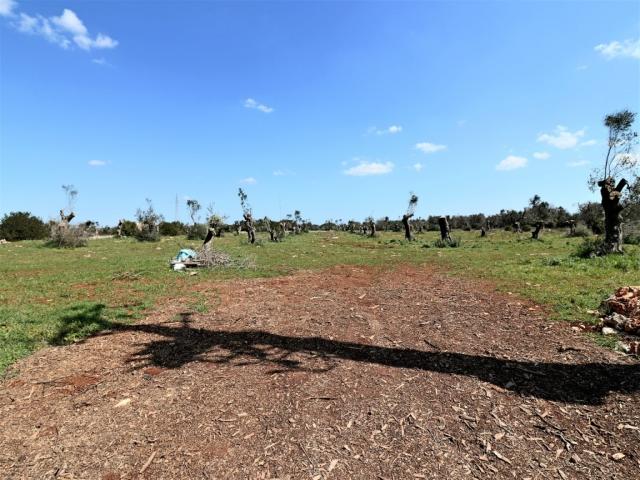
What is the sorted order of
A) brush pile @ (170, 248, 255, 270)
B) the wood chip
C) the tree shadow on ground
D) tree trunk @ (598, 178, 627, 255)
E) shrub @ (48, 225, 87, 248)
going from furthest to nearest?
1. shrub @ (48, 225, 87, 248)
2. tree trunk @ (598, 178, 627, 255)
3. brush pile @ (170, 248, 255, 270)
4. the tree shadow on ground
5. the wood chip

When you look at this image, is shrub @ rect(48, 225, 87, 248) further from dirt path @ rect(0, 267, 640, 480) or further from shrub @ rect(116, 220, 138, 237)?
dirt path @ rect(0, 267, 640, 480)

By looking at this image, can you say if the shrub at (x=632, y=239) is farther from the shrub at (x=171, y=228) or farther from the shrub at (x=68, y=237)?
the shrub at (x=171, y=228)

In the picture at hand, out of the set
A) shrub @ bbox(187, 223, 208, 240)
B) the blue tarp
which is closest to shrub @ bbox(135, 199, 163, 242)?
shrub @ bbox(187, 223, 208, 240)

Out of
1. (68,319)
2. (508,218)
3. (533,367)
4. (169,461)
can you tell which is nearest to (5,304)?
(68,319)

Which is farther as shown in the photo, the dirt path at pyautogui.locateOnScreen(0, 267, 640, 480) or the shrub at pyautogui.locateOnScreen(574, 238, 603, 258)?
the shrub at pyautogui.locateOnScreen(574, 238, 603, 258)

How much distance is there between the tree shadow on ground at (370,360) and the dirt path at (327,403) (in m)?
0.03

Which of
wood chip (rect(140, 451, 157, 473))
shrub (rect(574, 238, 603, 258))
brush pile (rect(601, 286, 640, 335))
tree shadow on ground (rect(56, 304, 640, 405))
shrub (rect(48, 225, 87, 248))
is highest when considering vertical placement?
shrub (rect(48, 225, 87, 248))

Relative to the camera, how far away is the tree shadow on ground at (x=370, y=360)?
13.5ft

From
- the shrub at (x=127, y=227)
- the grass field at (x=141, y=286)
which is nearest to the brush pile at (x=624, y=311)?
the grass field at (x=141, y=286)

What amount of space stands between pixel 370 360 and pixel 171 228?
44.5m

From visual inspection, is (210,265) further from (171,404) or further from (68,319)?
(171,404)

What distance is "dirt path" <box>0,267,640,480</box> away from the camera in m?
3.08

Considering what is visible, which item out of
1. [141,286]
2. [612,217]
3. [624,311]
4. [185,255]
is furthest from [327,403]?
[612,217]

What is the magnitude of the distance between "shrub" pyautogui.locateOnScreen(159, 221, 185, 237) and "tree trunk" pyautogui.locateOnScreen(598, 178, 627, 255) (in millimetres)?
40221
